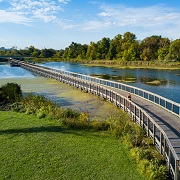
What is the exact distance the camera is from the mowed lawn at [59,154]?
28.8 ft

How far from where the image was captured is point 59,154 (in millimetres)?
10344

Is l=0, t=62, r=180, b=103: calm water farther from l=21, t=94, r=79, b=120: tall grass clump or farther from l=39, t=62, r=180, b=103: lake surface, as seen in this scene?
l=21, t=94, r=79, b=120: tall grass clump

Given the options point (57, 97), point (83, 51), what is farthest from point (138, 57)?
point (57, 97)

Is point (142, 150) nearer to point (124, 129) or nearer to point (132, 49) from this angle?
point (124, 129)

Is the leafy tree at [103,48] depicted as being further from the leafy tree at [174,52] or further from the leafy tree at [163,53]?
the leafy tree at [174,52]

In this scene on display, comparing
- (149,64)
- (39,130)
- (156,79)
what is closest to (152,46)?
(149,64)

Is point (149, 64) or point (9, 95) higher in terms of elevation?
point (149, 64)

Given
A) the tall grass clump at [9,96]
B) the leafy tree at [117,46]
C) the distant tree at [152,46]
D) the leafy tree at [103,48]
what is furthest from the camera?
the leafy tree at [103,48]

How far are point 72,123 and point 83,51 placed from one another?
108861mm

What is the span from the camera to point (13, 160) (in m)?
9.80

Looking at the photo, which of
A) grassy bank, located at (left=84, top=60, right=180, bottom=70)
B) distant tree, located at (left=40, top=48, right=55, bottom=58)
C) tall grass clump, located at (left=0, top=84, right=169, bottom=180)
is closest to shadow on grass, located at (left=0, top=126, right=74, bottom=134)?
tall grass clump, located at (left=0, top=84, right=169, bottom=180)

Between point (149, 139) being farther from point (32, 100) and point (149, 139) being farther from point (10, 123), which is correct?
point (32, 100)

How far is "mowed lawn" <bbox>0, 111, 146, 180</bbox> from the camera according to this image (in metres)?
8.78

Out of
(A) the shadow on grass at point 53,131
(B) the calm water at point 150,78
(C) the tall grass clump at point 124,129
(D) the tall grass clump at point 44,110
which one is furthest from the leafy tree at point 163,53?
(A) the shadow on grass at point 53,131
